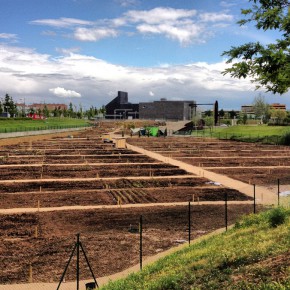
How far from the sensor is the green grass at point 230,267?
851cm

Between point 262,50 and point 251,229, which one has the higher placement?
point 262,50

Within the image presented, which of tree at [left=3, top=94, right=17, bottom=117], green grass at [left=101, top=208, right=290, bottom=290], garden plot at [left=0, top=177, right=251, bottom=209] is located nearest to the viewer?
green grass at [left=101, top=208, right=290, bottom=290]

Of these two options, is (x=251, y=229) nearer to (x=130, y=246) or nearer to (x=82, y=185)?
(x=130, y=246)

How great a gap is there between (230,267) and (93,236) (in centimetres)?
903

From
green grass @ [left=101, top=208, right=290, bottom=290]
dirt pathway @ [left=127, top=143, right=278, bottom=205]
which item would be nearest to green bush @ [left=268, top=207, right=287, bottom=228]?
green grass @ [left=101, top=208, right=290, bottom=290]

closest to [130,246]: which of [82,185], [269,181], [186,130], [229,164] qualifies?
[82,185]

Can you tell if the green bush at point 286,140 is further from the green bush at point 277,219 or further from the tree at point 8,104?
the tree at point 8,104

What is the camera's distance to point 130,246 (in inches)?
644

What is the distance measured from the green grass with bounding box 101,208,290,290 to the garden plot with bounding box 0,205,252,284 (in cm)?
283

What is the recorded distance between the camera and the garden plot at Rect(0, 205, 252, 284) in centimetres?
1414

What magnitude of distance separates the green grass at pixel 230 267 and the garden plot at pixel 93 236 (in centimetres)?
283

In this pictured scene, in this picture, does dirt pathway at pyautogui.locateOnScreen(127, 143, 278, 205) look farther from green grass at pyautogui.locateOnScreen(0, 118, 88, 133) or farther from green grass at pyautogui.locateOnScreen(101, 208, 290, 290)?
green grass at pyautogui.locateOnScreen(0, 118, 88, 133)

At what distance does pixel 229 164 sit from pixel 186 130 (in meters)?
68.8

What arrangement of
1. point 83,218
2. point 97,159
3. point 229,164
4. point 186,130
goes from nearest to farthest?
point 83,218 < point 229,164 < point 97,159 < point 186,130
